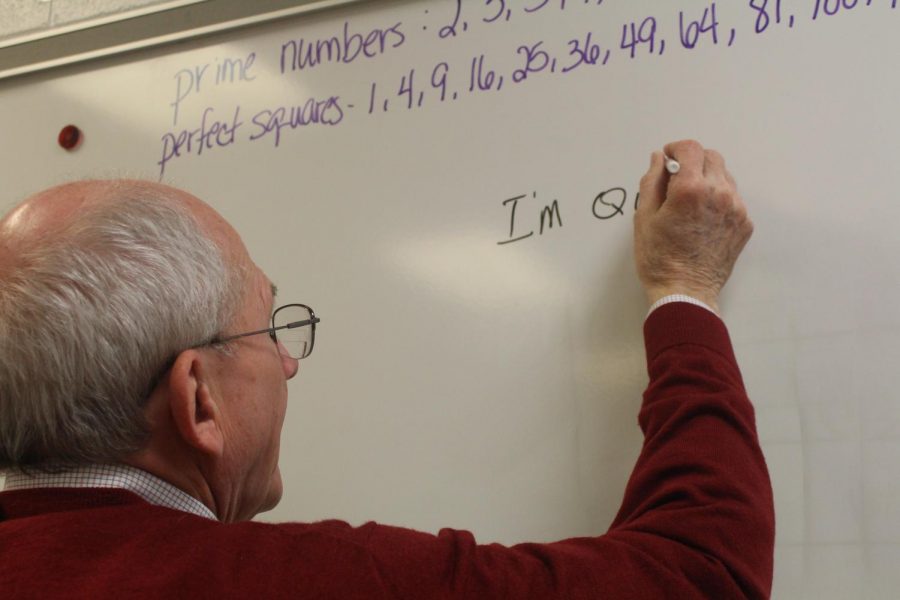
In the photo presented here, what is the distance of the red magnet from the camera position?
1.09m

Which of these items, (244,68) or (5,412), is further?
(244,68)

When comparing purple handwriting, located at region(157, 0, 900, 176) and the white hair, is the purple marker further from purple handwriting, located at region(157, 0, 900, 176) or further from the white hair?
the white hair

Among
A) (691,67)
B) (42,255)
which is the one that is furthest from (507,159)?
(42,255)

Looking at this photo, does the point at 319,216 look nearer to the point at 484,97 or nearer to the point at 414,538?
the point at 484,97

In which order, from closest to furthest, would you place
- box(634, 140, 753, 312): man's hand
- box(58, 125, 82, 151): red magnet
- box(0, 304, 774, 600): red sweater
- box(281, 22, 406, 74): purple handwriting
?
box(0, 304, 774, 600): red sweater → box(634, 140, 753, 312): man's hand → box(281, 22, 406, 74): purple handwriting → box(58, 125, 82, 151): red magnet

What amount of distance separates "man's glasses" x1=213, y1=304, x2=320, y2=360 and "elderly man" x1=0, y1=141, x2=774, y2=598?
0.07 meters

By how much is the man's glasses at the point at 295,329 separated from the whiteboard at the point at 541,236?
0.11 metres

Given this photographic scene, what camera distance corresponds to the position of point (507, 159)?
2.79 feet

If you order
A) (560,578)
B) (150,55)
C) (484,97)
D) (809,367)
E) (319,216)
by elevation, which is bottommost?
(560,578)

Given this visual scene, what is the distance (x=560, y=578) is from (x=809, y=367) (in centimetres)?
30

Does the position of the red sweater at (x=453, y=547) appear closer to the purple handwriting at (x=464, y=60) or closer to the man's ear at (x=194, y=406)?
the man's ear at (x=194, y=406)

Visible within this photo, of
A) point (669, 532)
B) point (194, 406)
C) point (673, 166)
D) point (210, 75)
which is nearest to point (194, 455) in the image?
point (194, 406)

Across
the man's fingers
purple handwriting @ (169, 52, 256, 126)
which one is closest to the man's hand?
the man's fingers

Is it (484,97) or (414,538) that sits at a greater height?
(484,97)
